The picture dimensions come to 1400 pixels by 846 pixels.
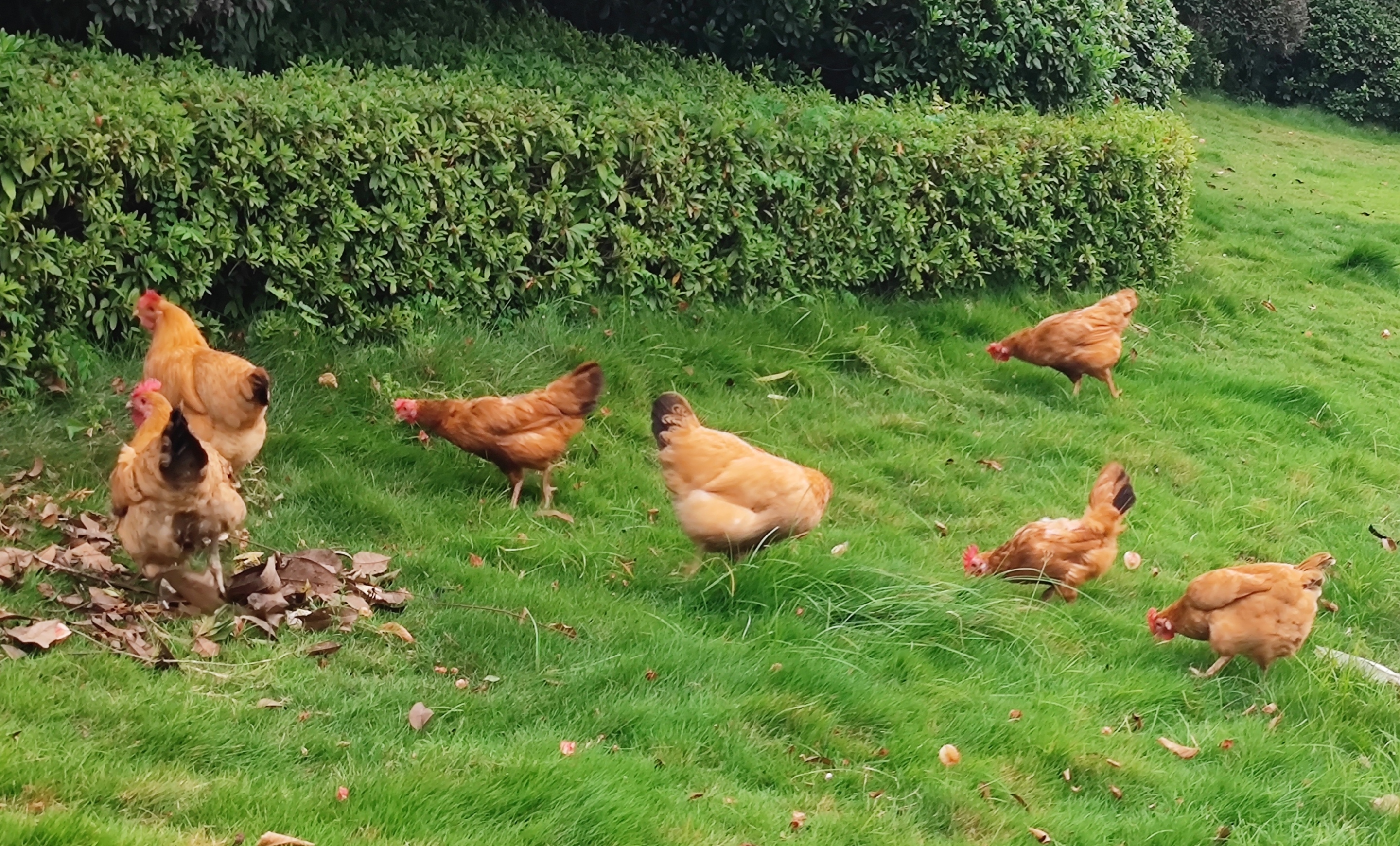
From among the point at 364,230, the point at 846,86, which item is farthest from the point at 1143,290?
the point at 364,230

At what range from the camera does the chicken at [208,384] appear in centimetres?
479

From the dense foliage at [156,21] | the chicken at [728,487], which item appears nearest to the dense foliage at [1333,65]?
the dense foliage at [156,21]

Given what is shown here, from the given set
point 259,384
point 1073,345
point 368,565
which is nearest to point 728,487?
point 368,565

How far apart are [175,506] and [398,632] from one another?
32.5 inches

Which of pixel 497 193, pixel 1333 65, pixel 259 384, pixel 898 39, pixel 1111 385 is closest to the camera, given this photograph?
pixel 259 384

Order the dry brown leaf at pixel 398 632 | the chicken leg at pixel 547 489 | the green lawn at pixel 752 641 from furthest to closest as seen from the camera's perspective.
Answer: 1. the chicken leg at pixel 547 489
2. the dry brown leaf at pixel 398 632
3. the green lawn at pixel 752 641

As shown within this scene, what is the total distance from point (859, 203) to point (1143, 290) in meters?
3.08

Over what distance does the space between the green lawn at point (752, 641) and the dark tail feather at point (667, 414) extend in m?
0.49

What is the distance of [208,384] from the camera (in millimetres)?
4852

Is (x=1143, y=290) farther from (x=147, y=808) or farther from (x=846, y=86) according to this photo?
(x=147, y=808)

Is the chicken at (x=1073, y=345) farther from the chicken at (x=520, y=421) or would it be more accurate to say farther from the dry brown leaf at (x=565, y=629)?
the dry brown leaf at (x=565, y=629)

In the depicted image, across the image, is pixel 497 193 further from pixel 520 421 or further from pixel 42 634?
pixel 42 634

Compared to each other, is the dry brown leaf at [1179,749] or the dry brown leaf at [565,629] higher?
the dry brown leaf at [565,629]

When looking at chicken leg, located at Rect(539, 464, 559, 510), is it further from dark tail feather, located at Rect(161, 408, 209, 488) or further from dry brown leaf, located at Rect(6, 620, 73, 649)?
dry brown leaf, located at Rect(6, 620, 73, 649)
